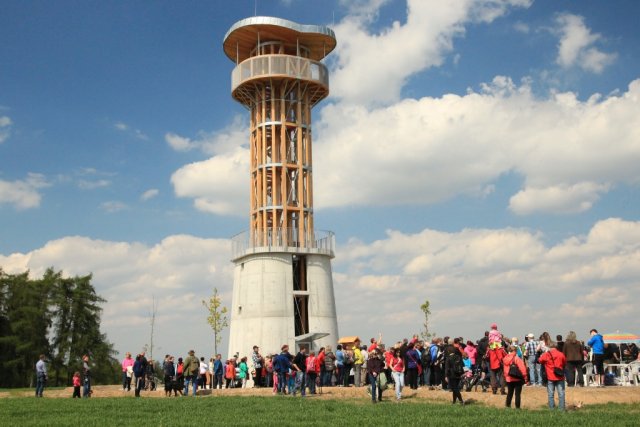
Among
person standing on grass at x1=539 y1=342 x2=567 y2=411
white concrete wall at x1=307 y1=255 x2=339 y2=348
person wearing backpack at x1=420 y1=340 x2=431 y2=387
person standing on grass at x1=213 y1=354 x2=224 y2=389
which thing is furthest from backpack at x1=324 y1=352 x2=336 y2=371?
white concrete wall at x1=307 y1=255 x2=339 y2=348

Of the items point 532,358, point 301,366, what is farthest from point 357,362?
point 532,358

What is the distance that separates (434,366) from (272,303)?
48.6 feet

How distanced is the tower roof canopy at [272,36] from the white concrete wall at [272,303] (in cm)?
1312

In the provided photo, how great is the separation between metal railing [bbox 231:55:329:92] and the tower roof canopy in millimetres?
1608

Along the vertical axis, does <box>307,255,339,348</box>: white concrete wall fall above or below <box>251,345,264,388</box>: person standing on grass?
above

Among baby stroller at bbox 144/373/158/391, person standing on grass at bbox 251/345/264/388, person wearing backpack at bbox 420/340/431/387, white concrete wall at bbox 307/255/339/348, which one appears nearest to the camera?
person wearing backpack at bbox 420/340/431/387

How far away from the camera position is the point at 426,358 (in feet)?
77.4

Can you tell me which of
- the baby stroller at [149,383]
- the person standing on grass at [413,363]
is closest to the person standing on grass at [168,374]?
the baby stroller at [149,383]

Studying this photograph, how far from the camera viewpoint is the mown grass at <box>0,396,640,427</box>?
1419cm

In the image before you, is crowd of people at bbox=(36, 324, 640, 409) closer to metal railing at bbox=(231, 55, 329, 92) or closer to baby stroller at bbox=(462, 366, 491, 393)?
baby stroller at bbox=(462, 366, 491, 393)

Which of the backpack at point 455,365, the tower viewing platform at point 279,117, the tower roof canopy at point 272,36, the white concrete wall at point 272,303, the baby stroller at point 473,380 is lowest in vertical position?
the baby stroller at point 473,380

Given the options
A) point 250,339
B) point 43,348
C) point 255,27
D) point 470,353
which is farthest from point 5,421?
point 43,348

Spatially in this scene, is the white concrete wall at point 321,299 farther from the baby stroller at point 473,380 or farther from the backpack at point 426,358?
the baby stroller at point 473,380

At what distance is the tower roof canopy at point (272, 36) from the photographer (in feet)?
129
